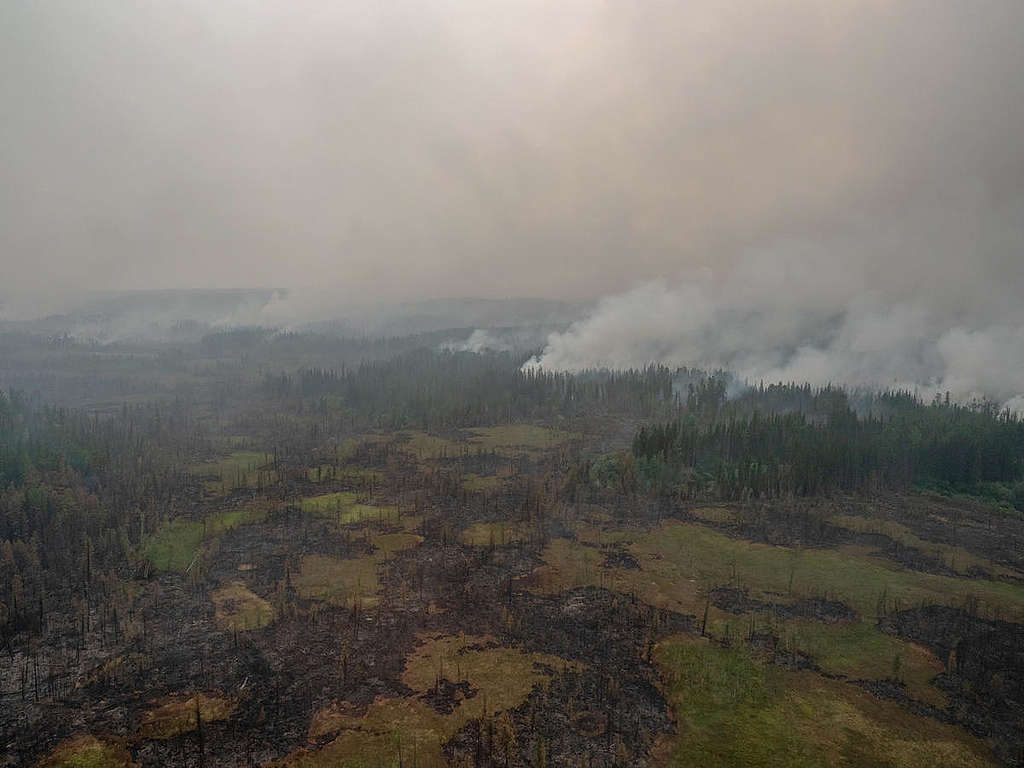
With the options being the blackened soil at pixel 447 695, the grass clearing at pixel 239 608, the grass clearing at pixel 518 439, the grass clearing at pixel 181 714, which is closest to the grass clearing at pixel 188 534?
the grass clearing at pixel 239 608

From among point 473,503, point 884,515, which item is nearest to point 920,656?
point 884,515

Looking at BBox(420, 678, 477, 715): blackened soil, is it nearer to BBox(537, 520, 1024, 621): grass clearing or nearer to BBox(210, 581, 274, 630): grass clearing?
BBox(210, 581, 274, 630): grass clearing

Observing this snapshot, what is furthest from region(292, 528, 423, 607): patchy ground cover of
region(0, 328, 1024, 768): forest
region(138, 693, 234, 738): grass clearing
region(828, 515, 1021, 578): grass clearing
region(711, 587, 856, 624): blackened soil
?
region(828, 515, 1021, 578): grass clearing

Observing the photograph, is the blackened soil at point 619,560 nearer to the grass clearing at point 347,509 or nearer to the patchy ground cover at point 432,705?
the patchy ground cover at point 432,705

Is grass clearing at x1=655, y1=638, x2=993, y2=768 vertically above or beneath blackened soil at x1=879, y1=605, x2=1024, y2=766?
beneath

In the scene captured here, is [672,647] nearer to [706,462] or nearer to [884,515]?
[884,515]

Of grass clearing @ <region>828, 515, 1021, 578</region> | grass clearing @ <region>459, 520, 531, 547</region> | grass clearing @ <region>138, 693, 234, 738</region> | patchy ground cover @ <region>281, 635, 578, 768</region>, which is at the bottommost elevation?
grass clearing @ <region>138, 693, 234, 738</region>
